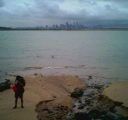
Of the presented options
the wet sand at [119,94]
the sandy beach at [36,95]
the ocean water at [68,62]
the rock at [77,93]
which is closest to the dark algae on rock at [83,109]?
the rock at [77,93]

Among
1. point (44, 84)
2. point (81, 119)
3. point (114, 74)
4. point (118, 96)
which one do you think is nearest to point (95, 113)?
point (81, 119)

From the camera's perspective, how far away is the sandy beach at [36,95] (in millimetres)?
17531

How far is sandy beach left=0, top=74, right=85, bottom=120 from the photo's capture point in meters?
17.5

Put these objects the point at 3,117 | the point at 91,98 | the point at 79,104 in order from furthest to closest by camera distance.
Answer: the point at 91,98 → the point at 79,104 → the point at 3,117

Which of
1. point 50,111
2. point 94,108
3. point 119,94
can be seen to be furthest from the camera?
point 119,94

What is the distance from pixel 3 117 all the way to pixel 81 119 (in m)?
4.77

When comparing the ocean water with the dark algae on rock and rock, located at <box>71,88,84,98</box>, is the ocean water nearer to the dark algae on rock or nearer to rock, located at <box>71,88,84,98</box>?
rock, located at <box>71,88,84,98</box>

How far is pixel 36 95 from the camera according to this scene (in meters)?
23.2

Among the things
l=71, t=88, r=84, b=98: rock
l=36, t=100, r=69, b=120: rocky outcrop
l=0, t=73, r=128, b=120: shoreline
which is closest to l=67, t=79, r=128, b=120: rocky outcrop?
l=0, t=73, r=128, b=120: shoreline

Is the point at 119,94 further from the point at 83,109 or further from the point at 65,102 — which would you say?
the point at 65,102

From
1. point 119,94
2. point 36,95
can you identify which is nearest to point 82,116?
point 36,95

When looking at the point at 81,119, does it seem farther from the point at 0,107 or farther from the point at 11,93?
the point at 11,93

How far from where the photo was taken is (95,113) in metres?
18.6

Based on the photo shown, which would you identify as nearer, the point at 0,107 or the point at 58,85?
the point at 0,107
